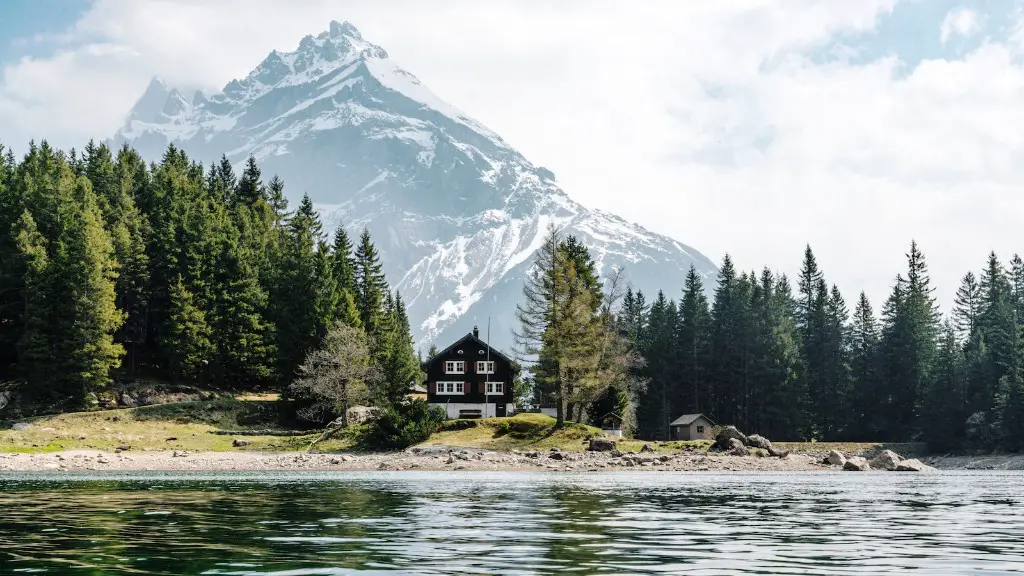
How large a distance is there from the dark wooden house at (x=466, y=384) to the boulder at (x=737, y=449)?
3192 cm

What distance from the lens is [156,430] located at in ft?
260

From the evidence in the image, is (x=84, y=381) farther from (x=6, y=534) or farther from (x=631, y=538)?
(x=631, y=538)

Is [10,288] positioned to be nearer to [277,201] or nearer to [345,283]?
[345,283]

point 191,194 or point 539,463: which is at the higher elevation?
point 191,194

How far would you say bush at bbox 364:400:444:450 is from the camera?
77625 millimetres

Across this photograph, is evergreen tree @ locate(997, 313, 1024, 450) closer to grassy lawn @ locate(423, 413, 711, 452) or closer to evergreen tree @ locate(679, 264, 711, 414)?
evergreen tree @ locate(679, 264, 711, 414)

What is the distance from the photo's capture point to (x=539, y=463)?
67.6 meters

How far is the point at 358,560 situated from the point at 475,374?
288 ft

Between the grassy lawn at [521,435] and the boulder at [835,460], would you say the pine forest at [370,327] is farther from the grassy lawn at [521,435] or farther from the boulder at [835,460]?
the boulder at [835,460]

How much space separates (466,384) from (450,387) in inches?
70.2

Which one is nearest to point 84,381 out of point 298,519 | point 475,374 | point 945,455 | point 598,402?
point 475,374

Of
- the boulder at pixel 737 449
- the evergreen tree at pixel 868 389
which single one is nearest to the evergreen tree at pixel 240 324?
the boulder at pixel 737 449

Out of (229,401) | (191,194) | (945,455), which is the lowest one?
(945,455)

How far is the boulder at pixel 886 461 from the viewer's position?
7419 centimetres
